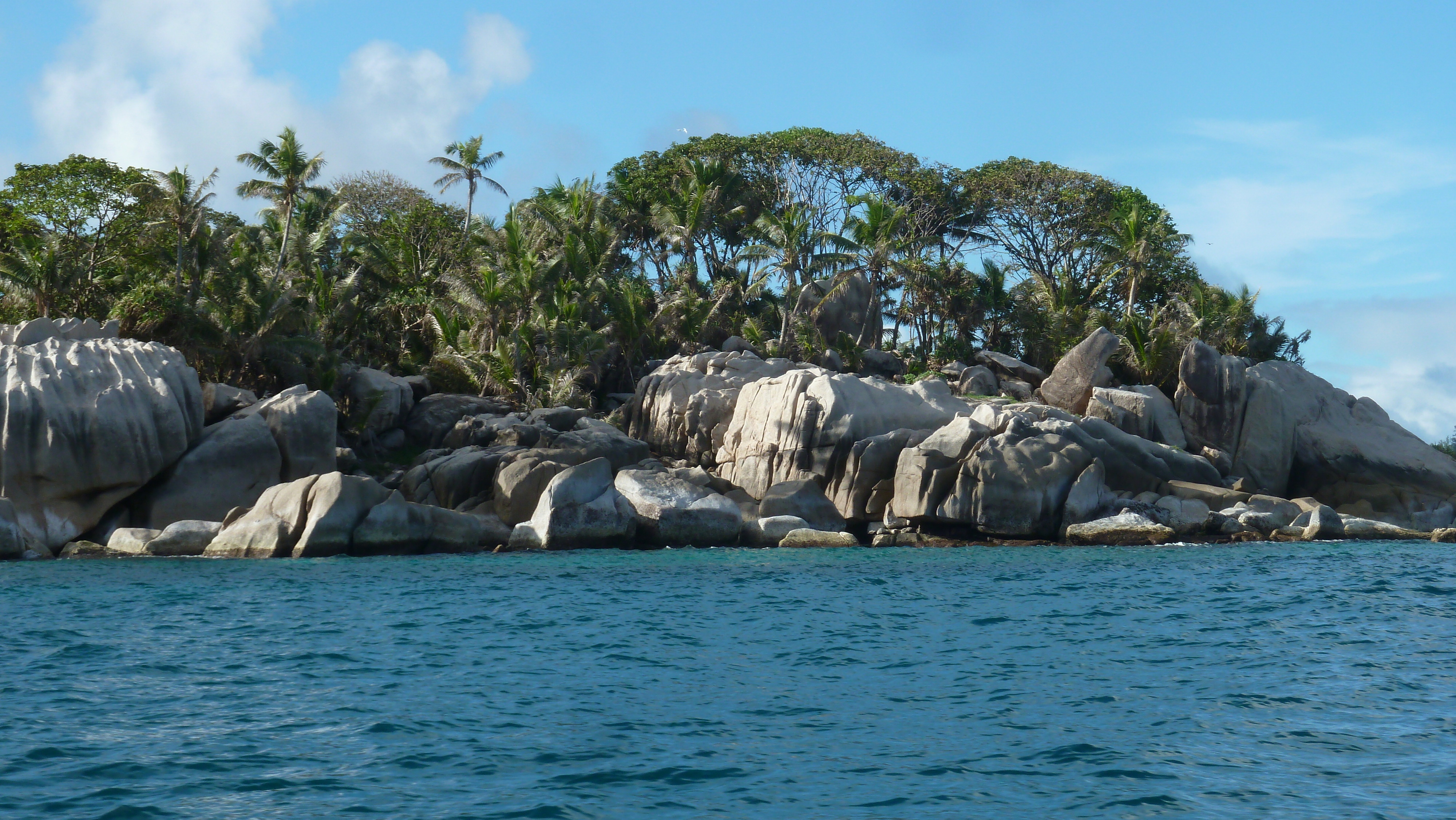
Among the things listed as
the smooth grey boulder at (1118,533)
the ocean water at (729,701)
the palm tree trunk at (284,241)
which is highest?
Result: the palm tree trunk at (284,241)

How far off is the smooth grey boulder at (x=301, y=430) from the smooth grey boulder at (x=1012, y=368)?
27502mm

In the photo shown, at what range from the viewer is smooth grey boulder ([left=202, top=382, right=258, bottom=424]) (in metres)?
33.3

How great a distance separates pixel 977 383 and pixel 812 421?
43.2ft

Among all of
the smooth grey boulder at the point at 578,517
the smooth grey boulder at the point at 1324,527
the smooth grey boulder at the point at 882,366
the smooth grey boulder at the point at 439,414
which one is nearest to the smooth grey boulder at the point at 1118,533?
the smooth grey boulder at the point at 1324,527

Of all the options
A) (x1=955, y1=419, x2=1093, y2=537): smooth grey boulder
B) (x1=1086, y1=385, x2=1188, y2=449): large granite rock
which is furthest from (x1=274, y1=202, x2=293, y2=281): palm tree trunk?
(x1=1086, y1=385, x2=1188, y2=449): large granite rock

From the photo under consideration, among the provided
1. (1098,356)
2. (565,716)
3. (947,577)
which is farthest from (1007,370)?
(565,716)

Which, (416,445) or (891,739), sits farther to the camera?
(416,445)

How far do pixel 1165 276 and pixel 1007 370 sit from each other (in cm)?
1197

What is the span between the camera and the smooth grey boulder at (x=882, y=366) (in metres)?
49.0

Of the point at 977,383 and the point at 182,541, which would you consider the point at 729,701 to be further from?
the point at 977,383

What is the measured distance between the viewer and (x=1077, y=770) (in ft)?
27.8

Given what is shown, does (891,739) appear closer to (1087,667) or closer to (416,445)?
(1087,667)

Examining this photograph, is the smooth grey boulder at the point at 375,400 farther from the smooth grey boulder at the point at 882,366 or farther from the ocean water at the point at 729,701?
the smooth grey boulder at the point at 882,366

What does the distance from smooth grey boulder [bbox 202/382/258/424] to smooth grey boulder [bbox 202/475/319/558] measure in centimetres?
604
